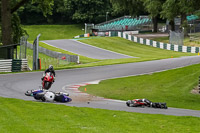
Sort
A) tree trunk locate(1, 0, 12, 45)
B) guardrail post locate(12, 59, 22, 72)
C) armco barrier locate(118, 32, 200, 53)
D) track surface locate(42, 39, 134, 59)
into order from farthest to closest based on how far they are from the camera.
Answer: armco barrier locate(118, 32, 200, 53)
track surface locate(42, 39, 134, 59)
tree trunk locate(1, 0, 12, 45)
guardrail post locate(12, 59, 22, 72)

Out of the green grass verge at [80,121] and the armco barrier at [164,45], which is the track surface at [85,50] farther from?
the green grass verge at [80,121]

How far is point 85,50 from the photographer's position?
59062 millimetres

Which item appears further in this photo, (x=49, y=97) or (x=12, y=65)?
(x=12, y=65)

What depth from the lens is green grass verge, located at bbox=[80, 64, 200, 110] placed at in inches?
782

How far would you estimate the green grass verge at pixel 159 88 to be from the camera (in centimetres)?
1985

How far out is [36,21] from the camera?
340 ft

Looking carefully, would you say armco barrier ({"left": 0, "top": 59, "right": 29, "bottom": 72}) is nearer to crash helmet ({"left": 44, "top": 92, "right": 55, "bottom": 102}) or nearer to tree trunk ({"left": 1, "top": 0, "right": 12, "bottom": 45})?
tree trunk ({"left": 1, "top": 0, "right": 12, "bottom": 45})

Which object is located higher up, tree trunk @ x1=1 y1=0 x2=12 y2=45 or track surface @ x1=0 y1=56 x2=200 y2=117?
tree trunk @ x1=1 y1=0 x2=12 y2=45

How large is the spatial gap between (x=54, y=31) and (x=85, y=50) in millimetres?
38690

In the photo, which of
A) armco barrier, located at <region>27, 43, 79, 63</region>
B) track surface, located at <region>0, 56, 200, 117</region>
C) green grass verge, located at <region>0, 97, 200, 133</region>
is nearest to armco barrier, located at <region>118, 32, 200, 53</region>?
armco barrier, located at <region>27, 43, 79, 63</region>

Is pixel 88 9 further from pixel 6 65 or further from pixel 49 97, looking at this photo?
pixel 49 97

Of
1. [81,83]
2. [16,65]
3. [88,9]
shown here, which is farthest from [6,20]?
[88,9]

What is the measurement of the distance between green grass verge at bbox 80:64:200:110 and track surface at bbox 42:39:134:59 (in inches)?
961

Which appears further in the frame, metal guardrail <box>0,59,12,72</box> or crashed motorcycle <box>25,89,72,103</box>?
metal guardrail <box>0,59,12,72</box>
